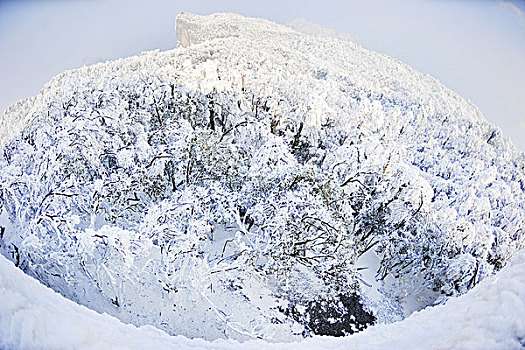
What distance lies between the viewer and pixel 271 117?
9.48 metres

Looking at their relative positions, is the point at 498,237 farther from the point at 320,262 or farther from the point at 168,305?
the point at 168,305

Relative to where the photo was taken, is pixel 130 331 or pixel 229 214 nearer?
pixel 130 331

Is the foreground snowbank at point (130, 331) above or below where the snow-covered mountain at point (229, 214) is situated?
above

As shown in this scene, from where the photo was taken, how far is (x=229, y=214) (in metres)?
6.36

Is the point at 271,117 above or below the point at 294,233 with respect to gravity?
above

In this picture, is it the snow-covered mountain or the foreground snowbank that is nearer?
the foreground snowbank

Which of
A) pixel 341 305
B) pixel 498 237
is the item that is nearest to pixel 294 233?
pixel 341 305

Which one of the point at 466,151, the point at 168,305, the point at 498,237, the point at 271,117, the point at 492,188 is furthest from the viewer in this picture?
the point at 466,151

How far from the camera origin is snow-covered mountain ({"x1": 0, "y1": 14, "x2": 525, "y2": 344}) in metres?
Result: 5.71

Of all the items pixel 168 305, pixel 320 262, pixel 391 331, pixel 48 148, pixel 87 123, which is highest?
pixel 391 331

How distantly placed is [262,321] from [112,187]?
4203mm

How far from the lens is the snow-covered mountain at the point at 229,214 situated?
225 inches

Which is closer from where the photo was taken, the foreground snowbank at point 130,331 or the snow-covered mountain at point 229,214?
the foreground snowbank at point 130,331

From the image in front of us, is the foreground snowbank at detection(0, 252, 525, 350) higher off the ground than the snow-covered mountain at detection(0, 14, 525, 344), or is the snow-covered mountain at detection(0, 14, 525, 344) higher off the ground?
the foreground snowbank at detection(0, 252, 525, 350)
